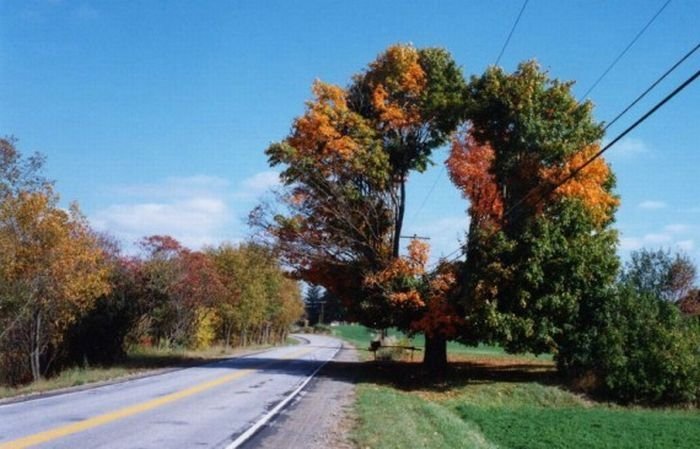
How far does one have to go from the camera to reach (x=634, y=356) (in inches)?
1130

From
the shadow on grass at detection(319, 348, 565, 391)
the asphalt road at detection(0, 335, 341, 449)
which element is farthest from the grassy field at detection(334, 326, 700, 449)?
the asphalt road at detection(0, 335, 341, 449)

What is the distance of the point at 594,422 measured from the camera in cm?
2278

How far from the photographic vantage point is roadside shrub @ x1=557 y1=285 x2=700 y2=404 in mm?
28438

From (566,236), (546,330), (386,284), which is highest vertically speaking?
(566,236)

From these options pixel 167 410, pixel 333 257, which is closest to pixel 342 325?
pixel 333 257

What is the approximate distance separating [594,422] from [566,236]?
7.92 m

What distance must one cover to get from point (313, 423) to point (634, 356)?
1873 cm

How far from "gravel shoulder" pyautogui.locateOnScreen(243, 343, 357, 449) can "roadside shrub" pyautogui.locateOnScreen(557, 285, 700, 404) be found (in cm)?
1127

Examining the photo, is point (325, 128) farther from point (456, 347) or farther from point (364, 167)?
point (456, 347)

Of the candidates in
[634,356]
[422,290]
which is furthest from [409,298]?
[634,356]

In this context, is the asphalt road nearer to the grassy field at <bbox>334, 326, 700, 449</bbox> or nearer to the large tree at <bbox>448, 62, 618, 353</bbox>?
the grassy field at <bbox>334, 326, 700, 449</bbox>

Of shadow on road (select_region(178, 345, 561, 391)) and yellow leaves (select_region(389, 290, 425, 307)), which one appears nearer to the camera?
yellow leaves (select_region(389, 290, 425, 307))

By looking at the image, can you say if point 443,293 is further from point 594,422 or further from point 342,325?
point 342,325

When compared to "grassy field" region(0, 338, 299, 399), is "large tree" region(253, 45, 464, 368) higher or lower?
higher
